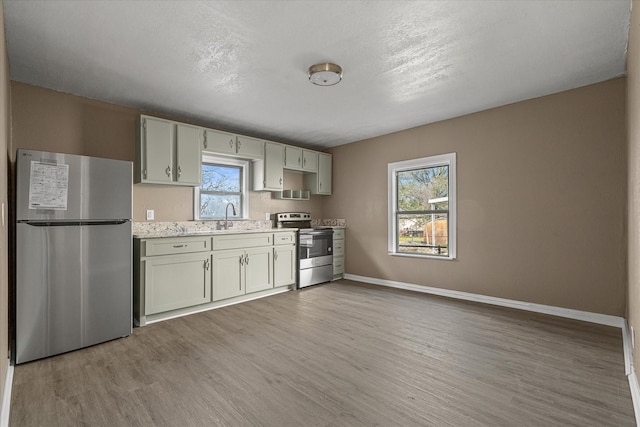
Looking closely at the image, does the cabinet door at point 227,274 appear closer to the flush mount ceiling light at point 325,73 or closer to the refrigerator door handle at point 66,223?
the refrigerator door handle at point 66,223

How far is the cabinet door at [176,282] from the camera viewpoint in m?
3.27

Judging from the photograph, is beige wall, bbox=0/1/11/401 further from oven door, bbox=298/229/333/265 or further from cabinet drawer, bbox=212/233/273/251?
oven door, bbox=298/229/333/265

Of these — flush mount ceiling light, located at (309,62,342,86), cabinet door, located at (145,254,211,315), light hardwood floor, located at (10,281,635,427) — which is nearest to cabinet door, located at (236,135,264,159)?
cabinet door, located at (145,254,211,315)

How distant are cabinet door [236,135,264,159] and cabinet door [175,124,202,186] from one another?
62cm

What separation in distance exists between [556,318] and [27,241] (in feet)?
16.0

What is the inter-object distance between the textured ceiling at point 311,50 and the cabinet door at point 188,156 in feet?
0.99

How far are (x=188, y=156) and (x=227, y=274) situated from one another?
153 cm

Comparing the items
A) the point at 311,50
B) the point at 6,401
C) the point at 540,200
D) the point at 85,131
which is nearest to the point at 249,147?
the point at 85,131

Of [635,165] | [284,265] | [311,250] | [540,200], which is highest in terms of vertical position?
[635,165]

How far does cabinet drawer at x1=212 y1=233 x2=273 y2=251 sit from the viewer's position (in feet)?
12.5

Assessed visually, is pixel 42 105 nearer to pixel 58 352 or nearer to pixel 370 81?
pixel 58 352

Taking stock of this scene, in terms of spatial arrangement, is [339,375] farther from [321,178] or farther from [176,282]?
[321,178]

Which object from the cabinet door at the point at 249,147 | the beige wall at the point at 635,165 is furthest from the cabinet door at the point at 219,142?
the beige wall at the point at 635,165

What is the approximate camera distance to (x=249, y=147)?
4.59 meters
